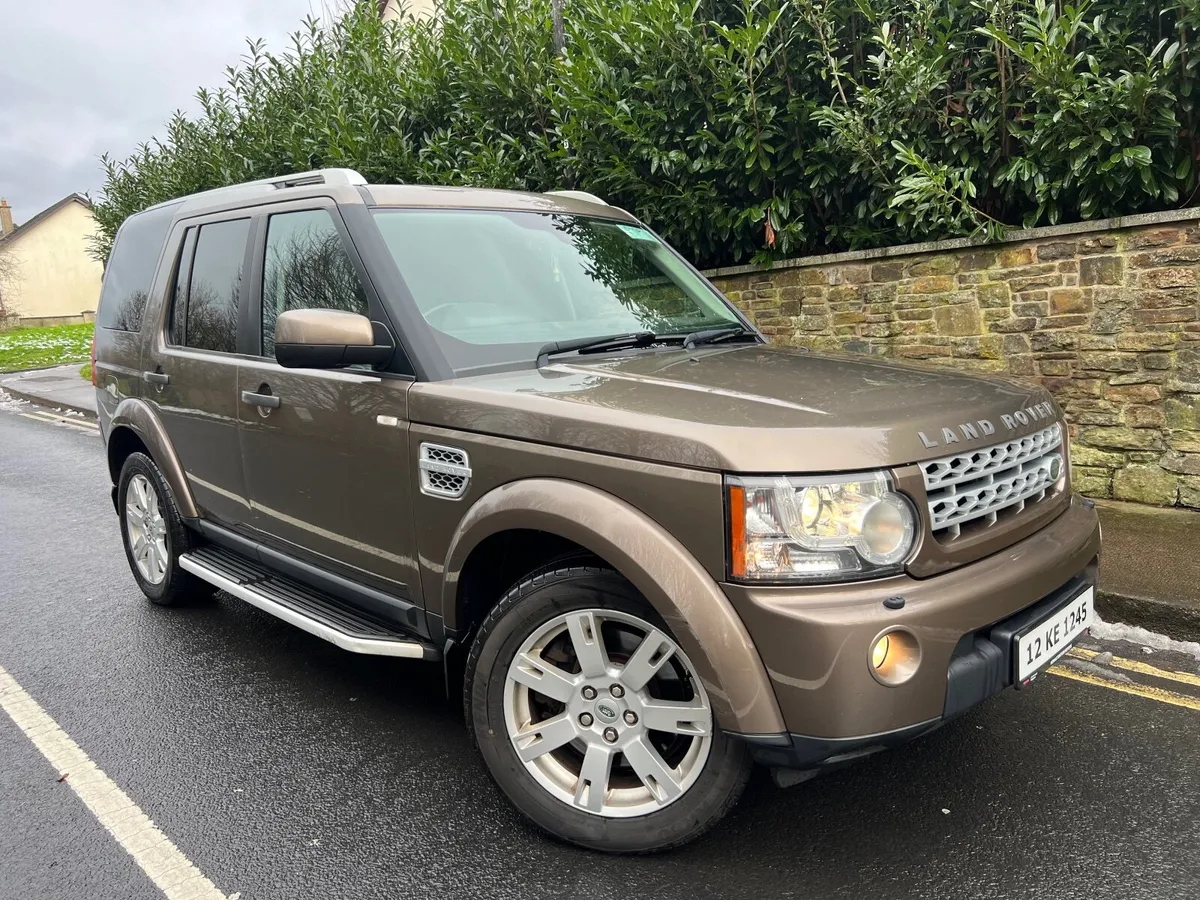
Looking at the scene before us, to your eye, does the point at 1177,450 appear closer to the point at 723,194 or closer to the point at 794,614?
the point at 723,194

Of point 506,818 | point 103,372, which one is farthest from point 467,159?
point 506,818

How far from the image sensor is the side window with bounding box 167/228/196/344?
4211 mm

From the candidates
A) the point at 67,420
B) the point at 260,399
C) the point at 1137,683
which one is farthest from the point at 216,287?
the point at 67,420

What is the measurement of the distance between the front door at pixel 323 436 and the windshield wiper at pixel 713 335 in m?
1.09

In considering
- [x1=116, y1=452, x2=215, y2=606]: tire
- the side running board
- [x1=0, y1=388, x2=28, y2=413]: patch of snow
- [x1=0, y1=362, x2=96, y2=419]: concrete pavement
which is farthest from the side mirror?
[x1=0, y1=388, x2=28, y2=413]: patch of snow

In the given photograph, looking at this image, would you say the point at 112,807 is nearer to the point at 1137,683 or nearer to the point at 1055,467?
the point at 1055,467

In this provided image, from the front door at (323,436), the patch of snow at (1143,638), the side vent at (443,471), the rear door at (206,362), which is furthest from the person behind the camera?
the patch of snow at (1143,638)

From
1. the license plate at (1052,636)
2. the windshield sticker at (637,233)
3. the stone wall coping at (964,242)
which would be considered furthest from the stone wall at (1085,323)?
the license plate at (1052,636)

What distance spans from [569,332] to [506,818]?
162 cm

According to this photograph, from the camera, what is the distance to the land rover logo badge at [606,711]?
250 cm

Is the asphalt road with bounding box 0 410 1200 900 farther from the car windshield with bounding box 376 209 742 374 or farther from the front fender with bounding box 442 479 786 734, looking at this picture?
the car windshield with bounding box 376 209 742 374

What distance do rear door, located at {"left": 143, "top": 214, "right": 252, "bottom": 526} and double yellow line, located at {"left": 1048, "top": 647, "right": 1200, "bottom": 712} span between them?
11.3 ft

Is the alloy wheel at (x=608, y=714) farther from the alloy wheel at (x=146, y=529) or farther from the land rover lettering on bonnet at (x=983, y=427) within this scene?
the alloy wheel at (x=146, y=529)

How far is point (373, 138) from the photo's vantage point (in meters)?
9.73
